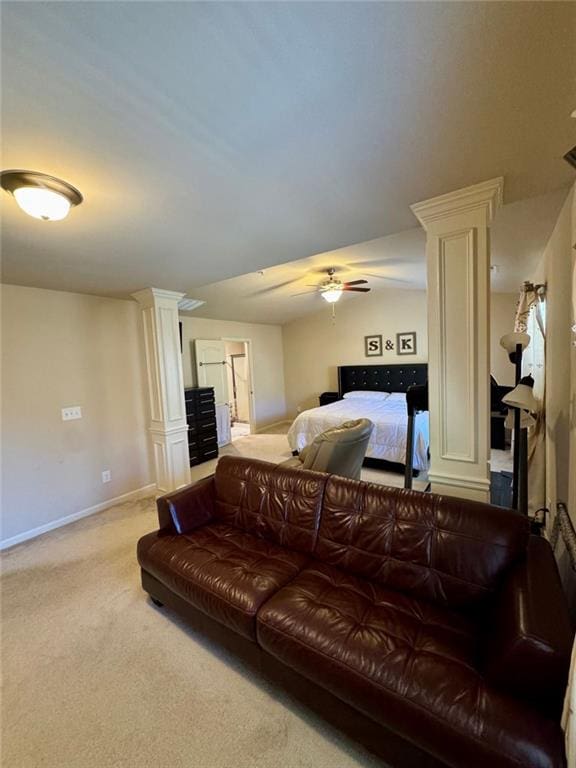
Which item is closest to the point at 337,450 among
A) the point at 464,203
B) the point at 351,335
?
the point at 464,203

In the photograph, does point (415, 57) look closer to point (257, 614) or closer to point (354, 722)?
point (257, 614)

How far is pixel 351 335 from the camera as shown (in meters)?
6.57

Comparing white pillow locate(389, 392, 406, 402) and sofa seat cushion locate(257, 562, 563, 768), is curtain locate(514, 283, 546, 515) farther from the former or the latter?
A: white pillow locate(389, 392, 406, 402)

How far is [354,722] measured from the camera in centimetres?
117

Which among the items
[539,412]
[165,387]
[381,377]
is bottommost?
[539,412]

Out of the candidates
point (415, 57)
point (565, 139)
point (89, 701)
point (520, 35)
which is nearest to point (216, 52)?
point (415, 57)

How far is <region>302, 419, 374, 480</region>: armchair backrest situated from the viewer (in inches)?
95.3

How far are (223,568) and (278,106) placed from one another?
6.74 feet

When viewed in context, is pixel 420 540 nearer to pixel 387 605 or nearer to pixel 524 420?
pixel 387 605

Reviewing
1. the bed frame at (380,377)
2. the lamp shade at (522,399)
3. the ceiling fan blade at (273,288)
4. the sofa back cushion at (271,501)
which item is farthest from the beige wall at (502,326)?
the sofa back cushion at (271,501)

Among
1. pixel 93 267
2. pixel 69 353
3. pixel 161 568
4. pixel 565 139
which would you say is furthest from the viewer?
pixel 69 353

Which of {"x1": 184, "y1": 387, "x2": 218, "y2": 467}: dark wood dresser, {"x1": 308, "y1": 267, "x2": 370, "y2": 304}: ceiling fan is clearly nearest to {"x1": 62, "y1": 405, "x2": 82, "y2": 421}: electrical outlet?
{"x1": 184, "y1": 387, "x2": 218, "y2": 467}: dark wood dresser

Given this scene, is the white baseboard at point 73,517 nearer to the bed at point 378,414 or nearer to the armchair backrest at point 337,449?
the bed at point 378,414

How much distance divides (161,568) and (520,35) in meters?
2.64
